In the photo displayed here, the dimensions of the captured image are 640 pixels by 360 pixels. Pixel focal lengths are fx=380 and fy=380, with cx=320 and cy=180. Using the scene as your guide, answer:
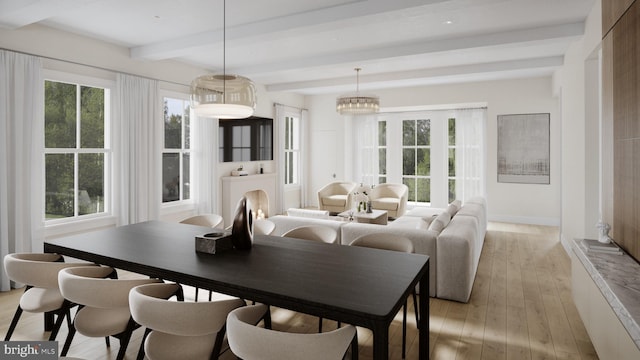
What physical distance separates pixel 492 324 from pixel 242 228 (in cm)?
214

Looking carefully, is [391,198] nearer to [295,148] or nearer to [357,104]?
[357,104]

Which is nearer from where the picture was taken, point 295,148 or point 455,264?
point 455,264

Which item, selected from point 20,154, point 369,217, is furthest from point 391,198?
point 20,154

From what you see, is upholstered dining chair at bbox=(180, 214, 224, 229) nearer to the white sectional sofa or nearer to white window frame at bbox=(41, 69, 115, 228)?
the white sectional sofa

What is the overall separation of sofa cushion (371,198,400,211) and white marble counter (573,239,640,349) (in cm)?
458

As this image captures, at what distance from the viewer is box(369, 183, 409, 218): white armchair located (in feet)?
24.2

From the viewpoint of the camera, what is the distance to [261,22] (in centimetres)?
404

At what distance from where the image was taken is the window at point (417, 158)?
8.52m

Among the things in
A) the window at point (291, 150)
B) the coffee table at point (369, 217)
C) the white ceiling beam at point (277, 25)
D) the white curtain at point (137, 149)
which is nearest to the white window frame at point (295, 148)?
the window at point (291, 150)

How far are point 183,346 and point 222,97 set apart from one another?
164 cm

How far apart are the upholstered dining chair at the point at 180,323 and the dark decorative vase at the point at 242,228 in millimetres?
694

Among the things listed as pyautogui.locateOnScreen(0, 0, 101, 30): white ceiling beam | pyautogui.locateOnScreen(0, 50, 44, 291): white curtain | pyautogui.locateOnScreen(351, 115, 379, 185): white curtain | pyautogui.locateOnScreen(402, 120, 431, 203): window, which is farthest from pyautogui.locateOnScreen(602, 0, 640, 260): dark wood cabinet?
pyautogui.locateOnScreen(351, 115, 379, 185): white curtain

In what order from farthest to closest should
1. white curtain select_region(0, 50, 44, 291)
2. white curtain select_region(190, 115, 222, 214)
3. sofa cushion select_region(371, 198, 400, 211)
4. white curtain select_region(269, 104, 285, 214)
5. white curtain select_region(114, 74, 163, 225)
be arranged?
white curtain select_region(269, 104, 285, 214), sofa cushion select_region(371, 198, 400, 211), white curtain select_region(190, 115, 222, 214), white curtain select_region(114, 74, 163, 225), white curtain select_region(0, 50, 44, 291)

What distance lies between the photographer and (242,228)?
2.60 metres
